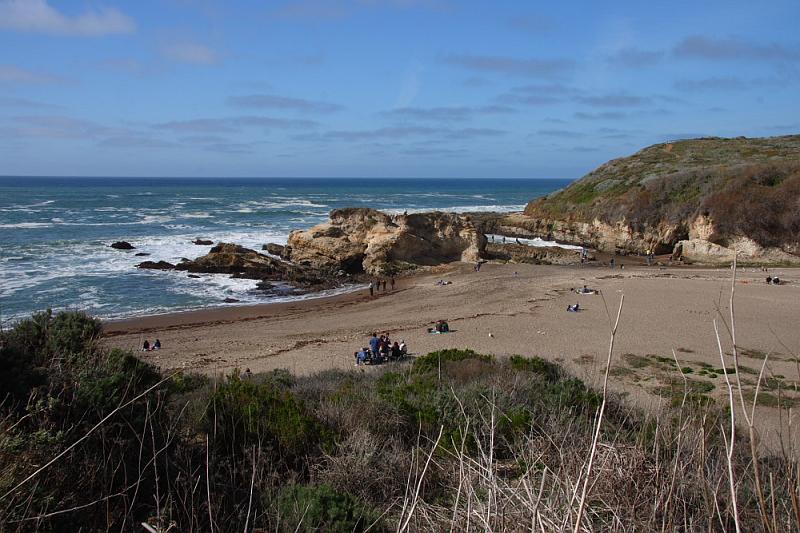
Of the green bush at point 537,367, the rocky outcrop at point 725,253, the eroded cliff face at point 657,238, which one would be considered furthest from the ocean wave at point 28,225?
the green bush at point 537,367

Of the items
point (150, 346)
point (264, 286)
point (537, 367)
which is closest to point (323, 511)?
point (537, 367)

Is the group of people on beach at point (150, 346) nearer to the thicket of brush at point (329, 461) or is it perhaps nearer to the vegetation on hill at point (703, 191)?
the thicket of brush at point (329, 461)

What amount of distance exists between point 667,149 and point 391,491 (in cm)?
6755

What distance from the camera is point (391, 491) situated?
4.23 meters

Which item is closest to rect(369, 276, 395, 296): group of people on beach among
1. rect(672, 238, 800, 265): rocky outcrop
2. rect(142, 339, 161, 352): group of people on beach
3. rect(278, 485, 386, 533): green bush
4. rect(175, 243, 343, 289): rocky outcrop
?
rect(175, 243, 343, 289): rocky outcrop

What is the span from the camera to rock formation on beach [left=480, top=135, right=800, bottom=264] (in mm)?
34938

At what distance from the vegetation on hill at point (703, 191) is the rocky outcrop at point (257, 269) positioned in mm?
24473

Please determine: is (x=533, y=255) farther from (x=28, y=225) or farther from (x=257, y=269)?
(x=28, y=225)


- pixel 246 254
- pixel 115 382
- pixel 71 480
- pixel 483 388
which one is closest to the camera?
pixel 71 480

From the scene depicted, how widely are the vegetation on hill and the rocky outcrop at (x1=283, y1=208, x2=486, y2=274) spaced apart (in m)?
14.6

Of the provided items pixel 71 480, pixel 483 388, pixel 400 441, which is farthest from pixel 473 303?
pixel 71 480

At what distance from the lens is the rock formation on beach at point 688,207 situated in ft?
115

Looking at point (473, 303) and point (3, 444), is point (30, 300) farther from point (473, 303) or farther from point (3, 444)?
point (3, 444)

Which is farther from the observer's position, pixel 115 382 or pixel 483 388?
pixel 483 388
